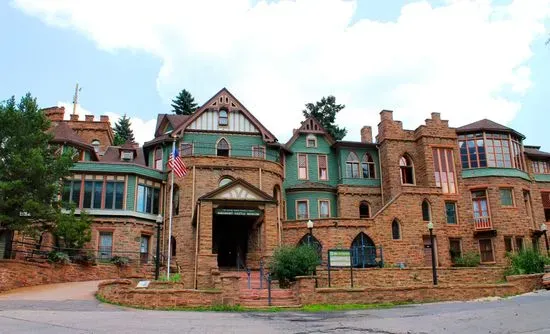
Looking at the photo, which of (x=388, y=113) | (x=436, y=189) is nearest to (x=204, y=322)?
(x=436, y=189)

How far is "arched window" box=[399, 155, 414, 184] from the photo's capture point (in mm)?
37656

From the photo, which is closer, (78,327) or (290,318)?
(78,327)

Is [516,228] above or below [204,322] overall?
above

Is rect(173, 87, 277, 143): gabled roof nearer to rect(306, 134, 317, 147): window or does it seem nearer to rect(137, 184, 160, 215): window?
rect(306, 134, 317, 147): window

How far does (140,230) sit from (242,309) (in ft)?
51.3

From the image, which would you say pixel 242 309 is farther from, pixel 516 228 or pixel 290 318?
pixel 516 228

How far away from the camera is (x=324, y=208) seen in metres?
37.3

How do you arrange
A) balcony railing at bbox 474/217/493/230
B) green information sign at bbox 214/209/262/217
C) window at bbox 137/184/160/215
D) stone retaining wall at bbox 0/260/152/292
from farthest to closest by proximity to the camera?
1. balcony railing at bbox 474/217/493/230
2. window at bbox 137/184/160/215
3. green information sign at bbox 214/209/262/217
4. stone retaining wall at bbox 0/260/152/292

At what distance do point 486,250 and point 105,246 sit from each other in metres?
25.9

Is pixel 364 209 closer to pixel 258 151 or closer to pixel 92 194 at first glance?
pixel 258 151

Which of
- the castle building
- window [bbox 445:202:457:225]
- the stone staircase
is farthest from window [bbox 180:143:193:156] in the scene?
window [bbox 445:202:457:225]

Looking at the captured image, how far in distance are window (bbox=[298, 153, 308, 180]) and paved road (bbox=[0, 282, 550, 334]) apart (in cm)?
2162

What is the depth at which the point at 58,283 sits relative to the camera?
24906 mm

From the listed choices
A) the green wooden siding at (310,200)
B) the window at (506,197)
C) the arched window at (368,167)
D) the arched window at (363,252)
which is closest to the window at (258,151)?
the green wooden siding at (310,200)
